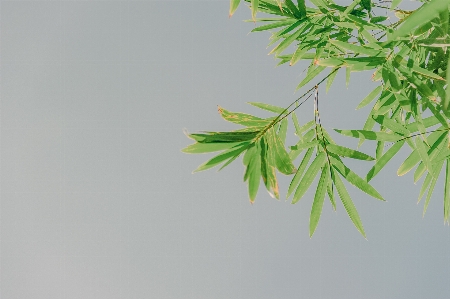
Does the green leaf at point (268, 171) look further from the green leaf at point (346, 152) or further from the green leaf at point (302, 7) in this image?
the green leaf at point (302, 7)

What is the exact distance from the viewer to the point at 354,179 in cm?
145

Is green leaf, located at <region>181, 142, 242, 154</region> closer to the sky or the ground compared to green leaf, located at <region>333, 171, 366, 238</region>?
closer to the sky

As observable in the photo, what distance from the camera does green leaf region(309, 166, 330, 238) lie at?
1.51 metres

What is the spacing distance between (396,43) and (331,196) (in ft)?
2.04

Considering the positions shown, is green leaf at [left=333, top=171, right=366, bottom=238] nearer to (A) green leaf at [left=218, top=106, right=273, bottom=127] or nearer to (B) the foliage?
(B) the foliage

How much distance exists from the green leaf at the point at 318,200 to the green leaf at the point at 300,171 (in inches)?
3.3

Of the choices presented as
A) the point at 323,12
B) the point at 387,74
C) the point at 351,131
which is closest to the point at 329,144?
the point at 351,131

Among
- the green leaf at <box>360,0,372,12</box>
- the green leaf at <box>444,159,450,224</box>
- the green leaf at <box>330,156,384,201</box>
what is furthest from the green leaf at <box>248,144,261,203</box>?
the green leaf at <box>444,159,450,224</box>

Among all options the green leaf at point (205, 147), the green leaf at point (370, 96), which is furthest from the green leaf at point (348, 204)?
the green leaf at point (370, 96)

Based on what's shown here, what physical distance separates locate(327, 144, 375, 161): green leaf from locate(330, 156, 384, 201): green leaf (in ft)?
0.14

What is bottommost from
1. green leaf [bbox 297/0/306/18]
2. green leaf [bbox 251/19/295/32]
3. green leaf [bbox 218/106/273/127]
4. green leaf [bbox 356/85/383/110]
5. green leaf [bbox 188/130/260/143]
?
green leaf [bbox 188/130/260/143]

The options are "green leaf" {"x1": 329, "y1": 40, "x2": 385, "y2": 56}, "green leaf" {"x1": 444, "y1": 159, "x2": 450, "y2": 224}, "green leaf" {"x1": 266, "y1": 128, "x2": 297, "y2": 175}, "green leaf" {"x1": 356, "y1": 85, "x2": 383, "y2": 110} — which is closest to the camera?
"green leaf" {"x1": 329, "y1": 40, "x2": 385, "y2": 56}

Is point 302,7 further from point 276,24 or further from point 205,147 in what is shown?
point 205,147

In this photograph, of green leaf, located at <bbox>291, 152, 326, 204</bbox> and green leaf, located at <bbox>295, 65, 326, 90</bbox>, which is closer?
green leaf, located at <bbox>291, 152, 326, 204</bbox>
